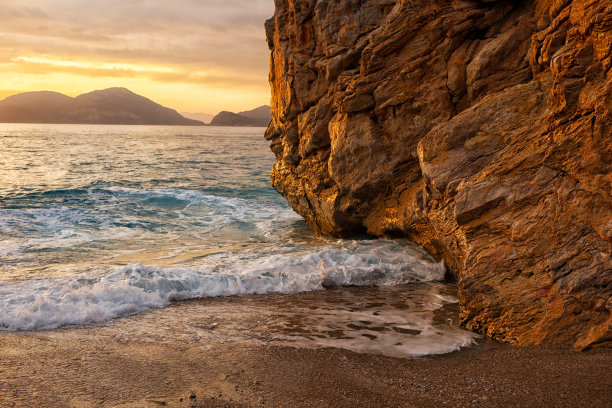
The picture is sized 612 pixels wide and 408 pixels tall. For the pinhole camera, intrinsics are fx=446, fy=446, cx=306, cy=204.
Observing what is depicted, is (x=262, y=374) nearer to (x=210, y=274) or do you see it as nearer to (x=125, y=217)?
(x=210, y=274)

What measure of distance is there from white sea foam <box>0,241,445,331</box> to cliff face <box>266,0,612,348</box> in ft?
3.49

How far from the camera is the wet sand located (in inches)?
192

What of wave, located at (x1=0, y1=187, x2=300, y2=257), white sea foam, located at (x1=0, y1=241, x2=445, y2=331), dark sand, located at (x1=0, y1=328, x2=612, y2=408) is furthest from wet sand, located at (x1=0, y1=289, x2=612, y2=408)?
wave, located at (x1=0, y1=187, x2=300, y2=257)

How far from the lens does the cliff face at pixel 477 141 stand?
6.25 m

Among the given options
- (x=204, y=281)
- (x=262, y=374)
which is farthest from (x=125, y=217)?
(x=262, y=374)

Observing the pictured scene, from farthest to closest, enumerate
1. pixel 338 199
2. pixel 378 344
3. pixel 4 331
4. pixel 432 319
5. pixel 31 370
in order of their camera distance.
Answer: pixel 338 199 < pixel 432 319 < pixel 4 331 < pixel 378 344 < pixel 31 370

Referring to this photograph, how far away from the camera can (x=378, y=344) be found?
6609 millimetres

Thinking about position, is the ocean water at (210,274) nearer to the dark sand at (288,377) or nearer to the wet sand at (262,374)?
the wet sand at (262,374)

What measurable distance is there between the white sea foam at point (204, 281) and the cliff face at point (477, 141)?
1063mm

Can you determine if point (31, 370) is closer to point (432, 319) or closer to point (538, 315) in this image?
point (432, 319)

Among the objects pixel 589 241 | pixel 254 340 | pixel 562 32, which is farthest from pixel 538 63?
pixel 254 340

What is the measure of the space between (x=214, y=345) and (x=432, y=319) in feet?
12.1

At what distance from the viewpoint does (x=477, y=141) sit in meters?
8.11

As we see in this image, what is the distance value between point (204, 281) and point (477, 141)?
6184 mm
